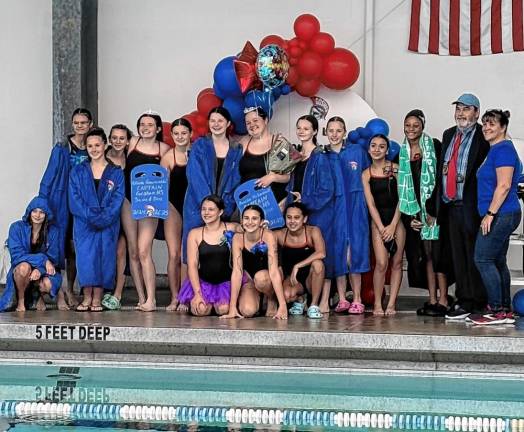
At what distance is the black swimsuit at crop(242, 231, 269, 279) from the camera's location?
8672 millimetres

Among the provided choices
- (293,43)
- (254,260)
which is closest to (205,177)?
(254,260)

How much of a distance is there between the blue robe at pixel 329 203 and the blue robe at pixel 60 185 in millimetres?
1777

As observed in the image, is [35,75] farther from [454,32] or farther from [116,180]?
[454,32]

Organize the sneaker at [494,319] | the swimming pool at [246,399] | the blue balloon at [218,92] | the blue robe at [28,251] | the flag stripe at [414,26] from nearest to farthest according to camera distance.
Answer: the swimming pool at [246,399] → the sneaker at [494,319] → the blue robe at [28,251] → the blue balloon at [218,92] → the flag stripe at [414,26]

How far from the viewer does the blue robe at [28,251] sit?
29.7 ft

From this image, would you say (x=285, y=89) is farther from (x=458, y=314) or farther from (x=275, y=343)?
(x=275, y=343)

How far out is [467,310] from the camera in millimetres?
8695

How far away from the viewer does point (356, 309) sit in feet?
29.5

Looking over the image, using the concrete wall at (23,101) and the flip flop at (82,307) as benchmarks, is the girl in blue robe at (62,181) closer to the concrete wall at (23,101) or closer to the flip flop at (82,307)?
the flip flop at (82,307)

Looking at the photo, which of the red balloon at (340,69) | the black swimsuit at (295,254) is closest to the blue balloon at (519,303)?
the black swimsuit at (295,254)

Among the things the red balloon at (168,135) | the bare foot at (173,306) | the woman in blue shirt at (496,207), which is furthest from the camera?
the red balloon at (168,135)

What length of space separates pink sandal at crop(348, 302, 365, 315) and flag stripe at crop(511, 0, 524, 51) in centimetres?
304

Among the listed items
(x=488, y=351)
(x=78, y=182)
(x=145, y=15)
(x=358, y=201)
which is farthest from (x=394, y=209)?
(x=145, y=15)

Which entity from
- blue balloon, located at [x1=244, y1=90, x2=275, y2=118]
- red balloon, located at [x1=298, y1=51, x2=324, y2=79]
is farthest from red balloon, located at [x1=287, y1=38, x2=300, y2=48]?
blue balloon, located at [x1=244, y1=90, x2=275, y2=118]
